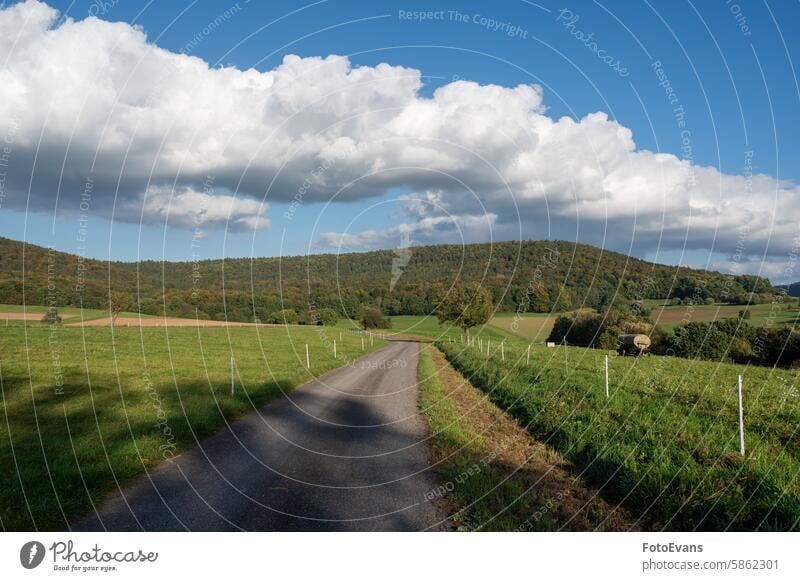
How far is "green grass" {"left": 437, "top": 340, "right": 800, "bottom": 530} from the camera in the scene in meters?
6.98

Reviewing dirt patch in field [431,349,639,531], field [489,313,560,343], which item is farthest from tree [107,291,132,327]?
dirt patch in field [431,349,639,531]

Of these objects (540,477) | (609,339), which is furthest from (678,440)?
(609,339)

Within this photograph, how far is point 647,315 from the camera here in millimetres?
34156

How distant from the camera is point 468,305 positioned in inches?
1534

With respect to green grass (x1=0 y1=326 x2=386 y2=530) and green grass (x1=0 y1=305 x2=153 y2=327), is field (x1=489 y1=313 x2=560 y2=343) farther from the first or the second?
green grass (x1=0 y1=305 x2=153 y2=327)

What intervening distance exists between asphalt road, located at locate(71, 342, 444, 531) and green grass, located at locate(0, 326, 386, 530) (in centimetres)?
71

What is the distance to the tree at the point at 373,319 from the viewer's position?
2558 centimetres

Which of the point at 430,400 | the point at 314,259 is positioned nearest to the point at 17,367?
the point at 314,259

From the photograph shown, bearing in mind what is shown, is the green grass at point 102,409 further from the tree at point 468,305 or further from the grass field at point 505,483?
the tree at point 468,305

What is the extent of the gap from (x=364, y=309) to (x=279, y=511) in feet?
58.5

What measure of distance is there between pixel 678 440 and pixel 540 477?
2842 mm

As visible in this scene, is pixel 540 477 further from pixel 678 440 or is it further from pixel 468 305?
pixel 468 305

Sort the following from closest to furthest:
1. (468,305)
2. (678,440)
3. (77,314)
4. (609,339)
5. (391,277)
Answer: (678,440) → (391,277) → (609,339) → (468,305) → (77,314)
